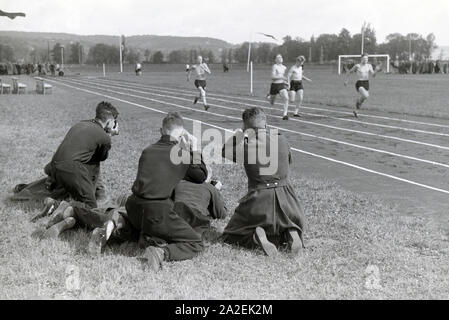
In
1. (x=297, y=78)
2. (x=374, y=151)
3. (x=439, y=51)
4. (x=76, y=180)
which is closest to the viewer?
(x=76, y=180)

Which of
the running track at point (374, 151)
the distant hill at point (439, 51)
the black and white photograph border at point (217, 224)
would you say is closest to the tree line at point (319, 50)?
the distant hill at point (439, 51)

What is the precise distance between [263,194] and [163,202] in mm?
1096

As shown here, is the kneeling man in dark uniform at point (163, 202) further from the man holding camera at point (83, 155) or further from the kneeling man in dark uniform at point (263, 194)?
the man holding camera at point (83, 155)

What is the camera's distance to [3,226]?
22.3 ft

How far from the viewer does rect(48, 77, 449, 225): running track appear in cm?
882

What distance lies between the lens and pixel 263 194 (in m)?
6.07

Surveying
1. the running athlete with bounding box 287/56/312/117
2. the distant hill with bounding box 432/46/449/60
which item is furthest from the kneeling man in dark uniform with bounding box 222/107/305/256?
the distant hill with bounding box 432/46/449/60

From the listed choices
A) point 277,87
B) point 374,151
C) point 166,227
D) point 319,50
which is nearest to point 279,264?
point 166,227

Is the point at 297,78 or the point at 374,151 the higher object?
the point at 297,78

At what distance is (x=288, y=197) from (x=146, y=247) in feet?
5.11

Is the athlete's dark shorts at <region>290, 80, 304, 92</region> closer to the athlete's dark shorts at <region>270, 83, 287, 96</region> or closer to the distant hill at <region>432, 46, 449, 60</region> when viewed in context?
the athlete's dark shorts at <region>270, 83, 287, 96</region>

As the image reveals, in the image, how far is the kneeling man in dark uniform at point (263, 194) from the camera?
6012 millimetres

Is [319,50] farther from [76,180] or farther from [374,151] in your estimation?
[76,180]
